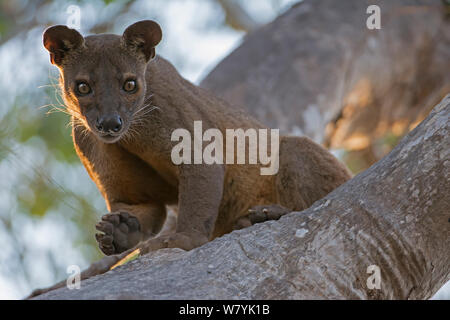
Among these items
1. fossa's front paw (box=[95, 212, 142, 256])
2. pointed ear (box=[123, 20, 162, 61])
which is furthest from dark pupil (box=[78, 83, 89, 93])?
fossa's front paw (box=[95, 212, 142, 256])

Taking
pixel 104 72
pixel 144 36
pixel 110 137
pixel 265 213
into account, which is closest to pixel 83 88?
pixel 104 72

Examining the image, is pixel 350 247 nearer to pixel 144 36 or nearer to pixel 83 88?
pixel 83 88

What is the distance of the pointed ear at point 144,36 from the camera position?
16.6 feet

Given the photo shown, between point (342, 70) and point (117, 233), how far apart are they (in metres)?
4.52

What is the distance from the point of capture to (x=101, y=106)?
182 inches

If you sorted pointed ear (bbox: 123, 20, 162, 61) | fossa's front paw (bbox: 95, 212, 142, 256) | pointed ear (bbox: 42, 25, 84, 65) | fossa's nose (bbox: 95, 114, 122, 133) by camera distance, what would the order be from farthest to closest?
pointed ear (bbox: 123, 20, 162, 61) < pointed ear (bbox: 42, 25, 84, 65) < fossa's front paw (bbox: 95, 212, 142, 256) < fossa's nose (bbox: 95, 114, 122, 133)

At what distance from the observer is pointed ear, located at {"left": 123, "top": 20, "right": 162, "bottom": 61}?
5066mm

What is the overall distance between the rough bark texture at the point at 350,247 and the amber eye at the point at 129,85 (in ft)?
5.18

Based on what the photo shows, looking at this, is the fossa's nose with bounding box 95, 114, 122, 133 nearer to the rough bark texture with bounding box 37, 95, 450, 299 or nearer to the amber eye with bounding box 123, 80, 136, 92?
the amber eye with bounding box 123, 80, 136, 92

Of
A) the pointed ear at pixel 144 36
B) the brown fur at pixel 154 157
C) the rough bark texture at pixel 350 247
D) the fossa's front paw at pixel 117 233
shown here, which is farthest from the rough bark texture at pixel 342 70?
the rough bark texture at pixel 350 247

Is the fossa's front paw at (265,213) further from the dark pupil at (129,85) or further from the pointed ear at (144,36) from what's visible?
the pointed ear at (144,36)

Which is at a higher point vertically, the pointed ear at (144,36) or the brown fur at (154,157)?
the pointed ear at (144,36)

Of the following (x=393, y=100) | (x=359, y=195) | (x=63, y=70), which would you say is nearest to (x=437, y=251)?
(x=359, y=195)

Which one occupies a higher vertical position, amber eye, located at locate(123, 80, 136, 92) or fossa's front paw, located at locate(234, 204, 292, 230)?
amber eye, located at locate(123, 80, 136, 92)
